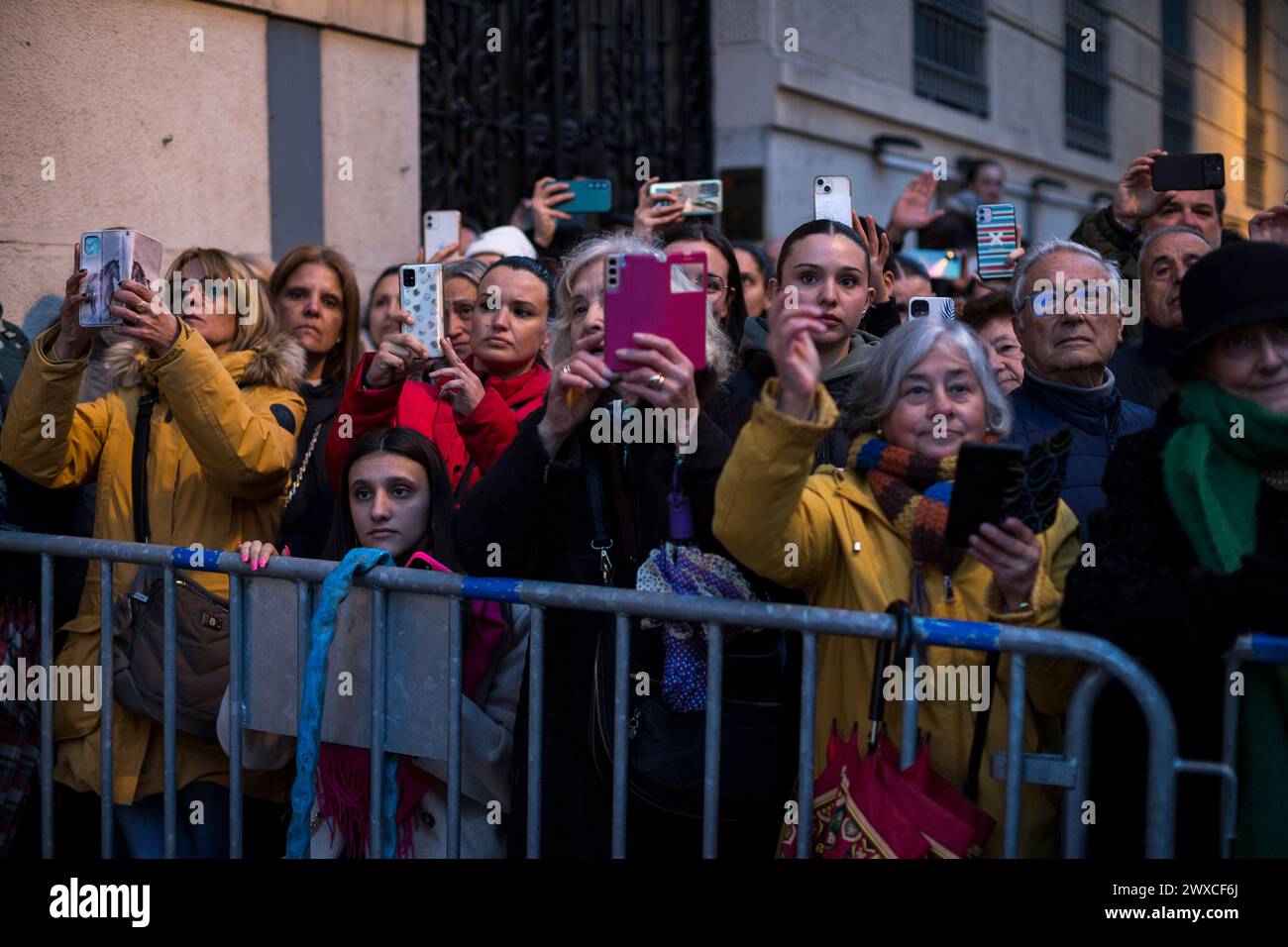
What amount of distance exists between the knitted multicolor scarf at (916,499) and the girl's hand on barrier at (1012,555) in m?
0.15

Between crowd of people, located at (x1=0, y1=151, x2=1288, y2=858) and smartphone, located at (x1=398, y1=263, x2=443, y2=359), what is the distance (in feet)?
0.18

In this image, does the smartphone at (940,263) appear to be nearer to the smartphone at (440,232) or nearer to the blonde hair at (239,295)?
the smartphone at (440,232)

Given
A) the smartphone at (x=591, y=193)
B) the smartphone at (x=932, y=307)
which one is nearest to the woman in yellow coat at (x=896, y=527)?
the smartphone at (x=932, y=307)

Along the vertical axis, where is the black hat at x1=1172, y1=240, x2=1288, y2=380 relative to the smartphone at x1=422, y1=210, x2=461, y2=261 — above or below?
below

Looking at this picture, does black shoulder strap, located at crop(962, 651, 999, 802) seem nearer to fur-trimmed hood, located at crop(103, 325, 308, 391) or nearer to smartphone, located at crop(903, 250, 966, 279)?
fur-trimmed hood, located at crop(103, 325, 308, 391)

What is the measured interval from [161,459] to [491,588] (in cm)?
155

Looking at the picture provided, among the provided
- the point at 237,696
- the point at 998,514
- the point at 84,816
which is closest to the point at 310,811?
the point at 237,696

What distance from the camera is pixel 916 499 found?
307 cm

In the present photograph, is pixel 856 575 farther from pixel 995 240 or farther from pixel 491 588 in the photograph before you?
pixel 995 240

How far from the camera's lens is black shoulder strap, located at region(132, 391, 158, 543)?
432 cm

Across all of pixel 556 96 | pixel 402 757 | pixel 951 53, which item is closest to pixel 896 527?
pixel 402 757

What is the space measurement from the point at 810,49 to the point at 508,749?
29.7ft

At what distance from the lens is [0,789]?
443cm

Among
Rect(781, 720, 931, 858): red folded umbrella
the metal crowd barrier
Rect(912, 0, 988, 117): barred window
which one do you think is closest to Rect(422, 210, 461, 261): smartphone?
the metal crowd barrier
